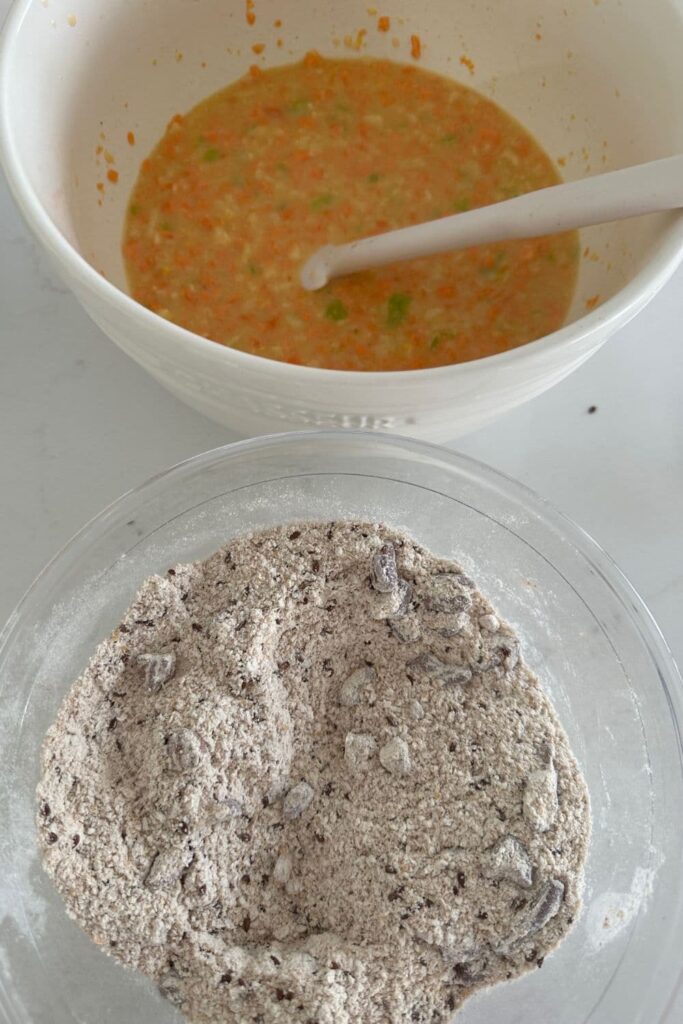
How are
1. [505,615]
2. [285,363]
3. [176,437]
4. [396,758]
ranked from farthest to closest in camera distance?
[176,437], [505,615], [396,758], [285,363]

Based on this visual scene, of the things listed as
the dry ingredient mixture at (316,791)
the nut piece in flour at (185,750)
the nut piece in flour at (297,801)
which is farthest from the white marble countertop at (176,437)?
the nut piece in flour at (297,801)

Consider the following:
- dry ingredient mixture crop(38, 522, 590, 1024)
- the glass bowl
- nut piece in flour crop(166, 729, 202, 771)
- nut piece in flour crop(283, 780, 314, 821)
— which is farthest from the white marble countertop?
nut piece in flour crop(283, 780, 314, 821)

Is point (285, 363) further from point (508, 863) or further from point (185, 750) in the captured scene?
point (508, 863)

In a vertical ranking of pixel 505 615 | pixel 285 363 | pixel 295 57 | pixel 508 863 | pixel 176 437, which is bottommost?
pixel 508 863

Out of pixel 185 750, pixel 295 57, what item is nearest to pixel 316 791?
pixel 185 750

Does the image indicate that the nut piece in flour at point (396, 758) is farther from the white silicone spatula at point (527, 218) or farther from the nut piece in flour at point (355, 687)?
the white silicone spatula at point (527, 218)
